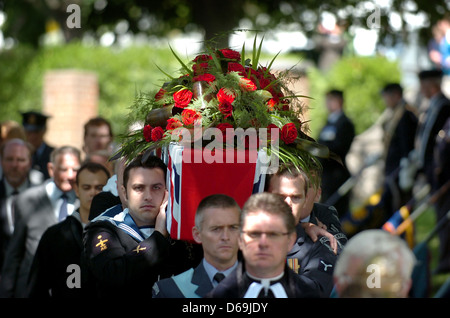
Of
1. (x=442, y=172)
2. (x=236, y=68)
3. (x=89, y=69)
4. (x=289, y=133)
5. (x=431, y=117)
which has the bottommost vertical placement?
(x=442, y=172)

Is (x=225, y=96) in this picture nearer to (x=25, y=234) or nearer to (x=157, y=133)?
(x=157, y=133)

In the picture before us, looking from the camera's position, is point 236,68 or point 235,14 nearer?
point 236,68

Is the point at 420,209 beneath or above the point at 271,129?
beneath

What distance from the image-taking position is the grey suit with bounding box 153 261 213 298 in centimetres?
381

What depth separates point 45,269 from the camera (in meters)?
5.84

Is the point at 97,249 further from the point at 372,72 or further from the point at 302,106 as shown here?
the point at 372,72

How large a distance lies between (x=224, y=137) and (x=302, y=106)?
2.19ft

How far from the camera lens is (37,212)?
6.98 meters

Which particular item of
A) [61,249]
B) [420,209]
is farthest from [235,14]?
[61,249]

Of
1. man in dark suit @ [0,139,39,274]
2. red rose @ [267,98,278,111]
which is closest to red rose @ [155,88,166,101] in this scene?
red rose @ [267,98,278,111]

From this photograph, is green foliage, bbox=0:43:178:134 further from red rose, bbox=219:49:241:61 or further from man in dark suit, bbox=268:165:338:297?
man in dark suit, bbox=268:165:338:297

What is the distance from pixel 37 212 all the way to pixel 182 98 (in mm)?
3042

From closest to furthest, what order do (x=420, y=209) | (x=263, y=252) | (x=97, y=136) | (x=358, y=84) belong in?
(x=263, y=252) → (x=97, y=136) → (x=420, y=209) → (x=358, y=84)
